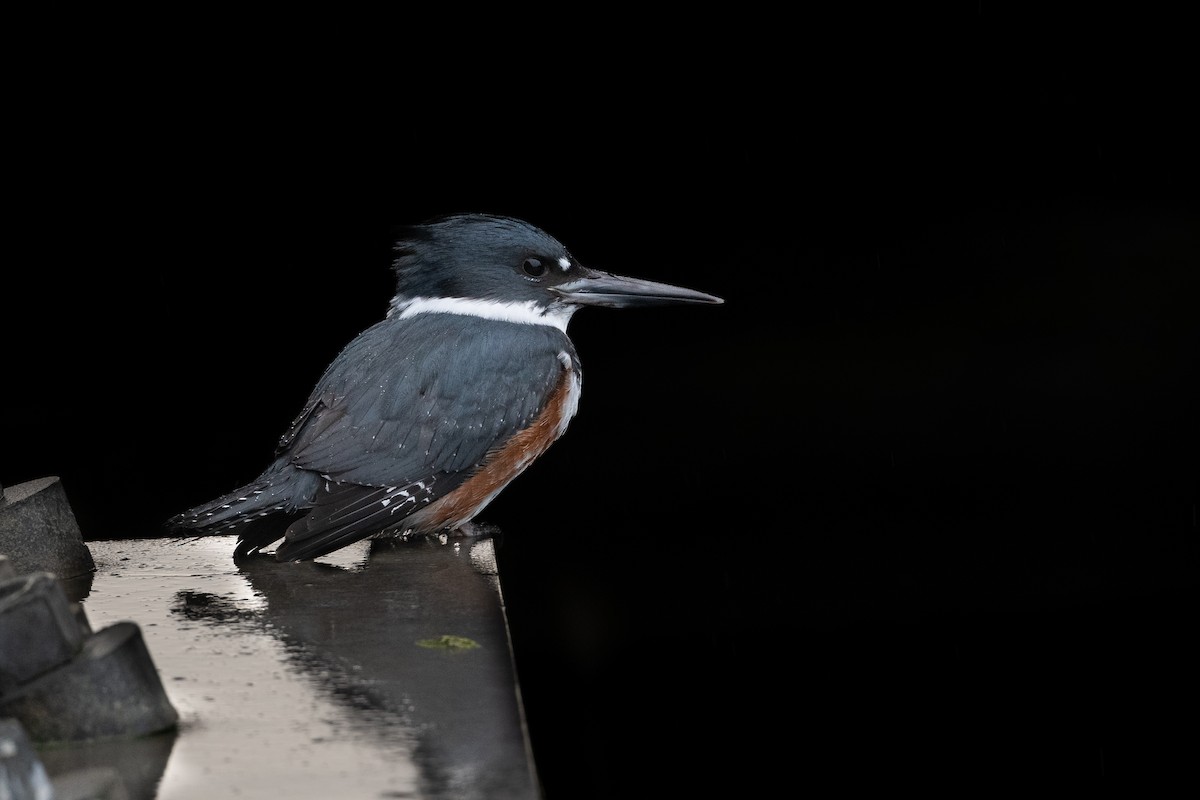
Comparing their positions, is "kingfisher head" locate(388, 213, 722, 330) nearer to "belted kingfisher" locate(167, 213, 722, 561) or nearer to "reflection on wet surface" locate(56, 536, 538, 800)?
"belted kingfisher" locate(167, 213, 722, 561)

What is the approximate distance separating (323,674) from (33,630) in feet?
1.45

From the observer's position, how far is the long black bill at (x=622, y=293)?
3.41m

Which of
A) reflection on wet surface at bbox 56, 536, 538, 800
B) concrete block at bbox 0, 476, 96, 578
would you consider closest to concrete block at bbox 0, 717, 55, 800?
reflection on wet surface at bbox 56, 536, 538, 800

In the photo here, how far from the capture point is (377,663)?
7.01ft

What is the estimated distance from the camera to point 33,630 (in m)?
1.77

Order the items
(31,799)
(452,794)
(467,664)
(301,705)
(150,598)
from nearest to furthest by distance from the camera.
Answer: (31,799), (452,794), (301,705), (467,664), (150,598)

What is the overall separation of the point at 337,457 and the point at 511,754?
1415 millimetres

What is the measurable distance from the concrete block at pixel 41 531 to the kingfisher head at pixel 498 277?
97 centimetres

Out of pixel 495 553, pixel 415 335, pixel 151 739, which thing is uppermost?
pixel 415 335

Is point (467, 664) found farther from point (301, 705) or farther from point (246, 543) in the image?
point (246, 543)

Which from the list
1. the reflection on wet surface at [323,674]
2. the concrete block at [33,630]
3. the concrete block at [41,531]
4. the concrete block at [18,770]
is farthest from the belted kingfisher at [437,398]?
the concrete block at [18,770]

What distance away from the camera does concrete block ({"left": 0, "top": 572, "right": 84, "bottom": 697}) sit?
1.74 m

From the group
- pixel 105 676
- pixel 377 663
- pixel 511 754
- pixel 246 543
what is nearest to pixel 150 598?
pixel 246 543

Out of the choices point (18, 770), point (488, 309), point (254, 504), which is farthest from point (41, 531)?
point (18, 770)
